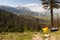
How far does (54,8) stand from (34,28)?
16.8 ft

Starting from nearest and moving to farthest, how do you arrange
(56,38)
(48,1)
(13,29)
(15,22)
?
(56,38)
(13,29)
(15,22)
(48,1)

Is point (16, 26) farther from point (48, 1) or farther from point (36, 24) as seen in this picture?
point (48, 1)

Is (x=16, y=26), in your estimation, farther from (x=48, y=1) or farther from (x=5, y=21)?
(x=48, y=1)

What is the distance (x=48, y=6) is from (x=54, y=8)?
0.81 m

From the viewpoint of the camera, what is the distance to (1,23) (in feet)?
53.4

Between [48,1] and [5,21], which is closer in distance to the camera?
[5,21]

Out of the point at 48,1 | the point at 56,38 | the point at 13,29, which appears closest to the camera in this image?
the point at 56,38

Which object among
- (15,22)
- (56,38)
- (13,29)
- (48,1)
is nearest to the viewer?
(56,38)

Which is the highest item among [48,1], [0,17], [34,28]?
[48,1]

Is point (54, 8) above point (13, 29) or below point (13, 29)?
above

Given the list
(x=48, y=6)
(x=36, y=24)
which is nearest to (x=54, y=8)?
(x=48, y=6)

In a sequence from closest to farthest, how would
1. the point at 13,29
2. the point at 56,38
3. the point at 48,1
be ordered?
the point at 56,38, the point at 13,29, the point at 48,1

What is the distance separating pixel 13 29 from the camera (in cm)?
1594

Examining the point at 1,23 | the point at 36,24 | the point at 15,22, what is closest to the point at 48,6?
the point at 36,24
